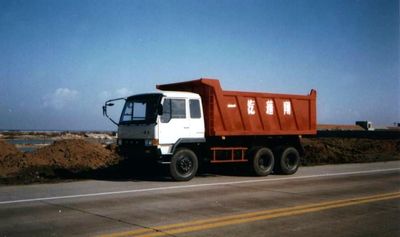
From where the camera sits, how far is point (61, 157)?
66.5 feet

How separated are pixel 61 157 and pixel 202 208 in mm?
13349

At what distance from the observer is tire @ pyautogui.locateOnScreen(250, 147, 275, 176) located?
14.8 meters

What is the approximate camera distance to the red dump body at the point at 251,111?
546 inches

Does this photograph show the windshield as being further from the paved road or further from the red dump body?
the paved road

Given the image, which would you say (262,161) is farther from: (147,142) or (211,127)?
(147,142)

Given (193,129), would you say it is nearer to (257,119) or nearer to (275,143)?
(257,119)

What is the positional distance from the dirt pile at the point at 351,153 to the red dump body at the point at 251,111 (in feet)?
19.4

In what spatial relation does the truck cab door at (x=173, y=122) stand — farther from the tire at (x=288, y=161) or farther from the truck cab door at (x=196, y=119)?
the tire at (x=288, y=161)

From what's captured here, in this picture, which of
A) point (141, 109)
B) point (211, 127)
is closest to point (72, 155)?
point (141, 109)

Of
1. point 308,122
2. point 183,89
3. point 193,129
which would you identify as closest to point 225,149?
point 193,129

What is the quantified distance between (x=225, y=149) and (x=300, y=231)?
7597mm

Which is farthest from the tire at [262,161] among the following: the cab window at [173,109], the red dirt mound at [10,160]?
the red dirt mound at [10,160]

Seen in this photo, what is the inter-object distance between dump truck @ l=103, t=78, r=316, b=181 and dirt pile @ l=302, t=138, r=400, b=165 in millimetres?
6316

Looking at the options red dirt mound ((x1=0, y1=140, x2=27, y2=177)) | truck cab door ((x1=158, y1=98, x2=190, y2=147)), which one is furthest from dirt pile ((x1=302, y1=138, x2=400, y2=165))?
red dirt mound ((x1=0, y1=140, x2=27, y2=177))
